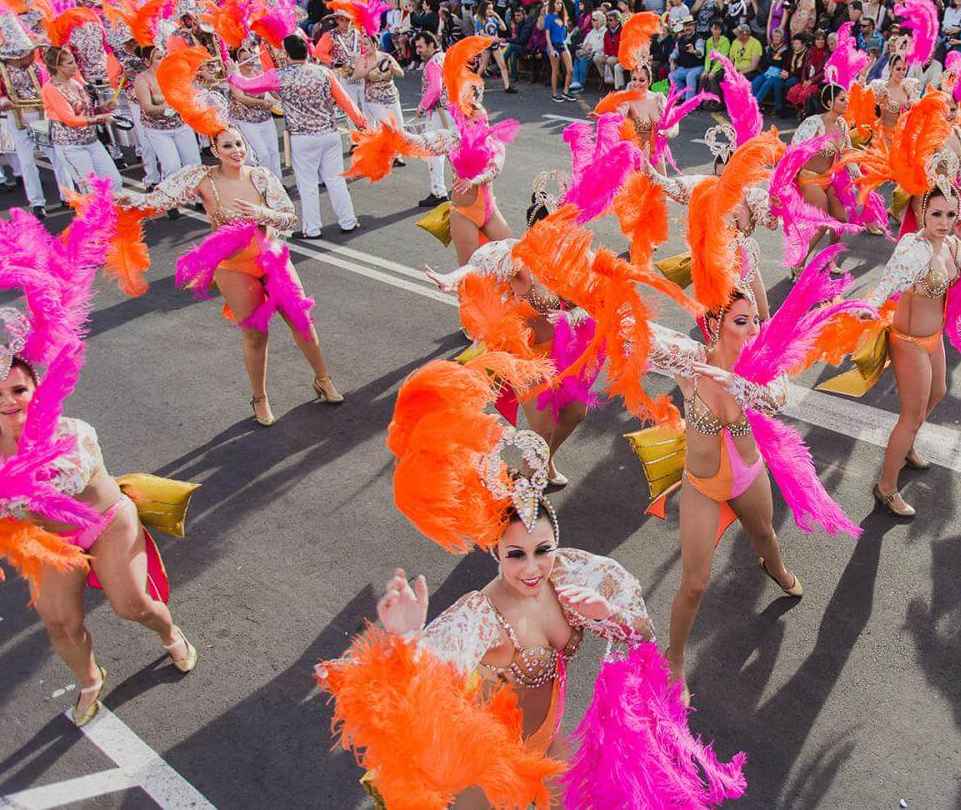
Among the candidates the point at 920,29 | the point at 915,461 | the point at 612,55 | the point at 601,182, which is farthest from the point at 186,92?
the point at 612,55

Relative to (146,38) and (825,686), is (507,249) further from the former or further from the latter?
(146,38)

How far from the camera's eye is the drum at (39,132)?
10.3m

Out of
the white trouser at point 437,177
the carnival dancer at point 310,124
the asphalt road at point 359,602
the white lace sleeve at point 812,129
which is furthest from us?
the white trouser at point 437,177

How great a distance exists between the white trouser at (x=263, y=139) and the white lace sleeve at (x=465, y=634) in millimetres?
8470

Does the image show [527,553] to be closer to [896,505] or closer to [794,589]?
[794,589]

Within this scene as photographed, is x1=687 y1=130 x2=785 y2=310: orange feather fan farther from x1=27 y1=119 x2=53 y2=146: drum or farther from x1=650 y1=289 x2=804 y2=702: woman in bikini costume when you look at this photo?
x1=27 y1=119 x2=53 y2=146: drum

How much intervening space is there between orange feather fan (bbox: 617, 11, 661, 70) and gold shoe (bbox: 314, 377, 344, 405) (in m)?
3.77

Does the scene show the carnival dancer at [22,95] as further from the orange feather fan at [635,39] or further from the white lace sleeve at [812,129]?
the white lace sleeve at [812,129]

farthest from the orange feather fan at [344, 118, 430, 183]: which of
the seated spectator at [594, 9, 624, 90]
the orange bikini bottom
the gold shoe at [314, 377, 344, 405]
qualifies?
the seated spectator at [594, 9, 624, 90]

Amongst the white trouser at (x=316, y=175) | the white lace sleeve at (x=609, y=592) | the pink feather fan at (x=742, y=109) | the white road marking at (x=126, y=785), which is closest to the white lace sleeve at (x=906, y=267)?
the pink feather fan at (x=742, y=109)

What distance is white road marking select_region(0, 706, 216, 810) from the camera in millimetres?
3689

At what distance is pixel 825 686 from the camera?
402cm

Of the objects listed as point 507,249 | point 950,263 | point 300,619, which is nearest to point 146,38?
point 507,249

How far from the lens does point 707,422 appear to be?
370 cm
